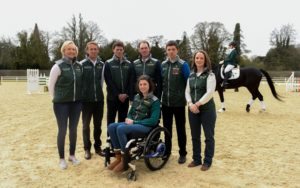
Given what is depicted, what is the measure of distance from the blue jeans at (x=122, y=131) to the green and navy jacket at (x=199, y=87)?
784 mm

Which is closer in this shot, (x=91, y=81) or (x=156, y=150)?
(x=156, y=150)

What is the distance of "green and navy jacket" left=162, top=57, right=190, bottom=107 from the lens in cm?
459

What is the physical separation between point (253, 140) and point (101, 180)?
3.41 m

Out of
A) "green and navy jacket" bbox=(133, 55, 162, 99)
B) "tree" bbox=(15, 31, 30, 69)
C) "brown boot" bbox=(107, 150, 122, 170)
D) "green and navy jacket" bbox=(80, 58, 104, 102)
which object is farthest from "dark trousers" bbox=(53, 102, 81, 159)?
"tree" bbox=(15, 31, 30, 69)

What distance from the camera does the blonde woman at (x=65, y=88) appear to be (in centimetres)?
440

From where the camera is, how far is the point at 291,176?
4.19 m

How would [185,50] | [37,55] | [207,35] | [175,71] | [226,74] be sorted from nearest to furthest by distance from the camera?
[175,71] < [226,74] < [185,50] < [37,55] < [207,35]

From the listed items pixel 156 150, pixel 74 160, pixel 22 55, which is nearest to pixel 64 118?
pixel 74 160

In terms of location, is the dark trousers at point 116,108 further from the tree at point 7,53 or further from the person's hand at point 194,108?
the tree at point 7,53

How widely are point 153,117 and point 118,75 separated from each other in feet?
3.12

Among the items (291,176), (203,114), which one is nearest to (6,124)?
(203,114)

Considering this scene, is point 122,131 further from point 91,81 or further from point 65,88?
point 91,81

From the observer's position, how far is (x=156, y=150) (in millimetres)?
4375

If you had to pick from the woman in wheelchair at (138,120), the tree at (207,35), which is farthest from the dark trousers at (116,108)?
the tree at (207,35)
